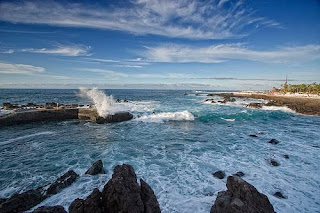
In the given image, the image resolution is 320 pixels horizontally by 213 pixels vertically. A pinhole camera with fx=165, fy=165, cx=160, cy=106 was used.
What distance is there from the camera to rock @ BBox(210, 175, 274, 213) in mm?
4832

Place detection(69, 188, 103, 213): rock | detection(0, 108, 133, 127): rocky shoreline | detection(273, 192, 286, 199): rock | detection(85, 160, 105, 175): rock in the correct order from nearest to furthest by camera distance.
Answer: detection(69, 188, 103, 213): rock → detection(273, 192, 286, 199): rock → detection(85, 160, 105, 175): rock → detection(0, 108, 133, 127): rocky shoreline

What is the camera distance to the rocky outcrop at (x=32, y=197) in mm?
5815

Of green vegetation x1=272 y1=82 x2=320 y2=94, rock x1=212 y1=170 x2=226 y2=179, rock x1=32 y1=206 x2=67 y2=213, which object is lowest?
rock x1=212 y1=170 x2=226 y2=179

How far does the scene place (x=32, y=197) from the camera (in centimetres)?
650

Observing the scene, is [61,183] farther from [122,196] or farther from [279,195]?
[279,195]

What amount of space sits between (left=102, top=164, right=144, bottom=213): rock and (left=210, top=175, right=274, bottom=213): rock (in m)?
2.63

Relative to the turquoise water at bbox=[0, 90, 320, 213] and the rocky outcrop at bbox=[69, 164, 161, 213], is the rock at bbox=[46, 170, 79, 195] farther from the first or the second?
the rocky outcrop at bbox=[69, 164, 161, 213]

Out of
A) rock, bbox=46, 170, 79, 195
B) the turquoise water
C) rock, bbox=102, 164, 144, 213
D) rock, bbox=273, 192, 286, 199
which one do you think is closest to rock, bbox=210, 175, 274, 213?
the turquoise water

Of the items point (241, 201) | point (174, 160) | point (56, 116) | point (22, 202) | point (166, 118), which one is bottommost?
point (174, 160)

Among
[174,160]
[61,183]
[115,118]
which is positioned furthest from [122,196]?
[115,118]

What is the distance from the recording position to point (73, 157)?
1108 centimetres

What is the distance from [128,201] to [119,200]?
0.85ft

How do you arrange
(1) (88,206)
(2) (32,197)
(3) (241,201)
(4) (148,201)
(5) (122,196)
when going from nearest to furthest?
(1) (88,206) → (5) (122,196) → (3) (241,201) → (4) (148,201) → (2) (32,197)

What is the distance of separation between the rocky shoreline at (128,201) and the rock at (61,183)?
0.69m
